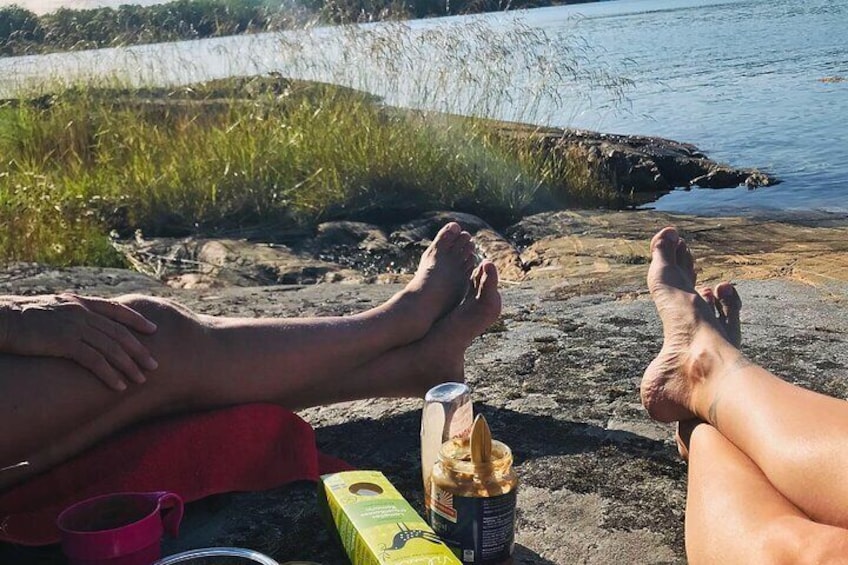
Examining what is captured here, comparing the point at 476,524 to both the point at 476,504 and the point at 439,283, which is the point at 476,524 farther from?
the point at 439,283

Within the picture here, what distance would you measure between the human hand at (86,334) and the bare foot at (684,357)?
1.09 metres

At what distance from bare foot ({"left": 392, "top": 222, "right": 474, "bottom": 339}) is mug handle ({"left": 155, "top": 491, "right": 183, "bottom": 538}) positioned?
2.85 feet

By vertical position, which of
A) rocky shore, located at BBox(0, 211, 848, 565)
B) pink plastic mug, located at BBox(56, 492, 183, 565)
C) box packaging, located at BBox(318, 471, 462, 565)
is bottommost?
rocky shore, located at BBox(0, 211, 848, 565)

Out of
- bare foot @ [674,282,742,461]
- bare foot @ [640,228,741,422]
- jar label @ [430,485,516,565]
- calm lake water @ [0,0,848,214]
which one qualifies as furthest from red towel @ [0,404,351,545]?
calm lake water @ [0,0,848,214]

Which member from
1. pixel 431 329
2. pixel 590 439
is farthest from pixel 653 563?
pixel 431 329

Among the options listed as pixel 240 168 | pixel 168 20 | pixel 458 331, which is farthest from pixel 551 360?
pixel 168 20

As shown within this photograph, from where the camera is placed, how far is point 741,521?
1.45 metres

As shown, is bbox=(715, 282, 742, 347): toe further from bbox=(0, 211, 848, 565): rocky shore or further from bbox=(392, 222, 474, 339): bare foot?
bbox=(392, 222, 474, 339): bare foot

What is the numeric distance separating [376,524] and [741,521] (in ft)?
1.94

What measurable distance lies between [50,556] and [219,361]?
19.4 inches

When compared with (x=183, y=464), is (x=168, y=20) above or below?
above

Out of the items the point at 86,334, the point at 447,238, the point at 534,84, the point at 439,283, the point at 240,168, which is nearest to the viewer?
the point at 86,334

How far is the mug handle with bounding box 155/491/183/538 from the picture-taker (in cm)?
155

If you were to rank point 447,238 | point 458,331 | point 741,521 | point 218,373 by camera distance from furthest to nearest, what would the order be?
point 447,238 < point 458,331 < point 218,373 < point 741,521
